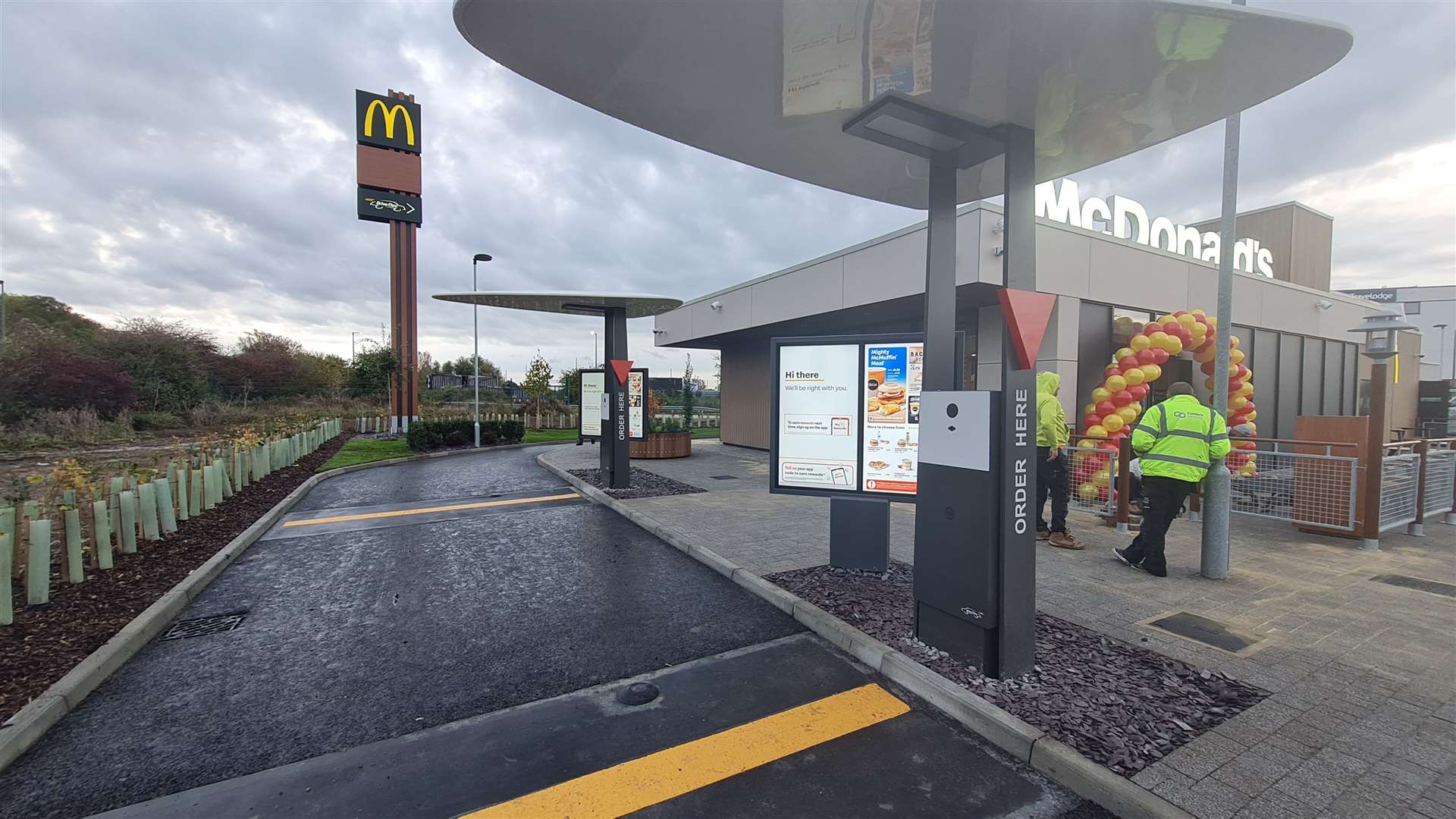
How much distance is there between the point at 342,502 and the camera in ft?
32.9

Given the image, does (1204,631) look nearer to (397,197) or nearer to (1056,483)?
(1056,483)

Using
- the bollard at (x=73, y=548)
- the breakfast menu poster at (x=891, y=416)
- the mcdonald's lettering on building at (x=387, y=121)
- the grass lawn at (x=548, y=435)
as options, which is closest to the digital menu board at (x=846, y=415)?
the breakfast menu poster at (x=891, y=416)

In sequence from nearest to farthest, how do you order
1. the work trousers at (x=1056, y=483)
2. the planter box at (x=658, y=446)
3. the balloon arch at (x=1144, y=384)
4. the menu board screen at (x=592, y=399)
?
the work trousers at (x=1056, y=483)
the balloon arch at (x=1144, y=384)
the menu board screen at (x=592, y=399)
the planter box at (x=658, y=446)

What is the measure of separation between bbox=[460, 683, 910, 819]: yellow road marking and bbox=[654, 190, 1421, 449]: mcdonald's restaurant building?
4954mm

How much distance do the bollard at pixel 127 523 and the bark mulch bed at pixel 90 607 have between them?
0.09m

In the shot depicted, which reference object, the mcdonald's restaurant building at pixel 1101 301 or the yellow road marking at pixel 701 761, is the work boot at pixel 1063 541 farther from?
the yellow road marking at pixel 701 761

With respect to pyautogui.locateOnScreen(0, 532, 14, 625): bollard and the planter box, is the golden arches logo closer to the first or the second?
the planter box

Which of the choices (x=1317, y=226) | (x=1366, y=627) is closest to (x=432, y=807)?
(x=1366, y=627)

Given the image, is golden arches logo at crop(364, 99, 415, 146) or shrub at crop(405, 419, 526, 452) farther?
golden arches logo at crop(364, 99, 415, 146)

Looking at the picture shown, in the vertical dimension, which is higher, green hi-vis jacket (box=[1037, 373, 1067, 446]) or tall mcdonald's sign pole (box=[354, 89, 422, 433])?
tall mcdonald's sign pole (box=[354, 89, 422, 433])

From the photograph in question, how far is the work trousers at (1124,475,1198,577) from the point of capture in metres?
5.41

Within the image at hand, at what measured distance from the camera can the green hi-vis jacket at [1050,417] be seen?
21.5ft

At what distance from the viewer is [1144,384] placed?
9.59 m

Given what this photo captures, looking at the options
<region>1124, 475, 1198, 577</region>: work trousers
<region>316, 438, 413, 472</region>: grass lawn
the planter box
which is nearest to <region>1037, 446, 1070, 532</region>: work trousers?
<region>1124, 475, 1198, 577</region>: work trousers
